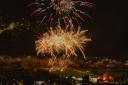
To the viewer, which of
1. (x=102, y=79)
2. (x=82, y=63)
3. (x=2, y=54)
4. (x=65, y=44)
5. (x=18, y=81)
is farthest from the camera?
(x=82, y=63)

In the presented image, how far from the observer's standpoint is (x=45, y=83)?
→ 38.2 meters

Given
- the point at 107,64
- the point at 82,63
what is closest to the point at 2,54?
the point at 82,63

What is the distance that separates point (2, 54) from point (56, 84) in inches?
641

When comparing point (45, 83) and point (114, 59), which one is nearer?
point (45, 83)

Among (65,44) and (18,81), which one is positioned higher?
(65,44)

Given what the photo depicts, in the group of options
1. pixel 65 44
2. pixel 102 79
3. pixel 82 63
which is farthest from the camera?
pixel 82 63

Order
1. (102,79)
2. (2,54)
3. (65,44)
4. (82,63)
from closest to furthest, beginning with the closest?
(65,44) → (102,79) → (2,54) → (82,63)

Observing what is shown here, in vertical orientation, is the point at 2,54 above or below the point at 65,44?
below

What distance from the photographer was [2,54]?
173 feet

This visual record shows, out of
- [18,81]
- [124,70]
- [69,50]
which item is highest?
[69,50]

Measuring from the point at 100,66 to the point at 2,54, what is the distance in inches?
548

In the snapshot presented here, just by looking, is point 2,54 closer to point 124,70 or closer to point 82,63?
point 82,63

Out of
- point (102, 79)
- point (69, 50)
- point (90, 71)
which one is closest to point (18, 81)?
point (69, 50)

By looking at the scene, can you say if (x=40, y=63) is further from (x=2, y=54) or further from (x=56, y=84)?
(x=56, y=84)
